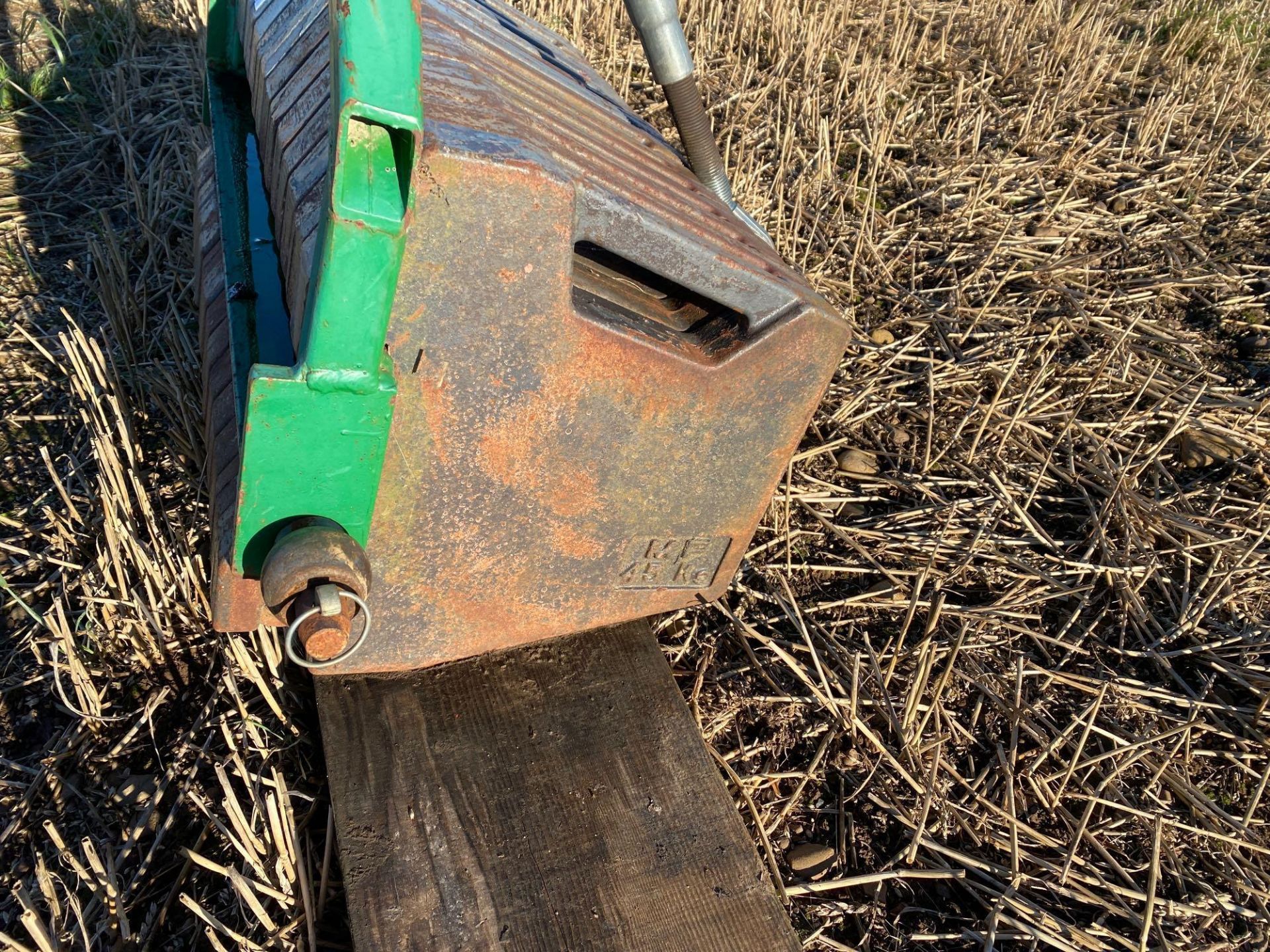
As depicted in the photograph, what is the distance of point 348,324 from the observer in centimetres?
135

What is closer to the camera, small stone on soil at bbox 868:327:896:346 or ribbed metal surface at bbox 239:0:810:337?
ribbed metal surface at bbox 239:0:810:337

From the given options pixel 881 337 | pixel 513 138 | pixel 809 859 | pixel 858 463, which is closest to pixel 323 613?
pixel 513 138

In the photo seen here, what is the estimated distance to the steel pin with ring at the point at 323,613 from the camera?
1431 millimetres

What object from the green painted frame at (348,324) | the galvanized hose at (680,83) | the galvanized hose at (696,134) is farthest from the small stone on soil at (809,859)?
the galvanized hose at (696,134)

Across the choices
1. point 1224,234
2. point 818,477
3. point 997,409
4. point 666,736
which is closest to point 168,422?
point 666,736

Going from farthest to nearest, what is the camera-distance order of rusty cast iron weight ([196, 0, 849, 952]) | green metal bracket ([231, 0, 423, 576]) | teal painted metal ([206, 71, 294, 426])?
teal painted metal ([206, 71, 294, 426]), rusty cast iron weight ([196, 0, 849, 952]), green metal bracket ([231, 0, 423, 576])

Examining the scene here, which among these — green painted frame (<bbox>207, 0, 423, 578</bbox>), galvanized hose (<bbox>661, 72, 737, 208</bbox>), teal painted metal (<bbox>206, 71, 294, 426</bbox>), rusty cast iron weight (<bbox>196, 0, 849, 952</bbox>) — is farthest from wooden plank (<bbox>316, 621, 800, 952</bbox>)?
galvanized hose (<bbox>661, 72, 737, 208</bbox>)

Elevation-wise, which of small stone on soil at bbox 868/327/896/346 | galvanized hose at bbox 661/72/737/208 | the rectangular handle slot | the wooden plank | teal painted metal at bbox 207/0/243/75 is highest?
galvanized hose at bbox 661/72/737/208

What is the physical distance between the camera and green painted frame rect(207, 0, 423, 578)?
1.26 metres

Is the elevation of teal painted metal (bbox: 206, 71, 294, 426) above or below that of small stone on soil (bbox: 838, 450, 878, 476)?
above

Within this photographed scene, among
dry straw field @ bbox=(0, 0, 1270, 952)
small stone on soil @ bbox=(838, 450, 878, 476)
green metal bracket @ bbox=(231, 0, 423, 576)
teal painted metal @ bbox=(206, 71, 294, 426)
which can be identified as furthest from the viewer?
small stone on soil @ bbox=(838, 450, 878, 476)

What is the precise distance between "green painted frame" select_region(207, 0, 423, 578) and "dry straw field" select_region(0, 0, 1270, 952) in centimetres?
54

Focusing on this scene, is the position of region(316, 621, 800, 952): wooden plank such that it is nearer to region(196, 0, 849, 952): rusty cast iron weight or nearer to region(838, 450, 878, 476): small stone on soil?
region(196, 0, 849, 952): rusty cast iron weight

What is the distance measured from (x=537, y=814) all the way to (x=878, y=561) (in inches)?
45.8
